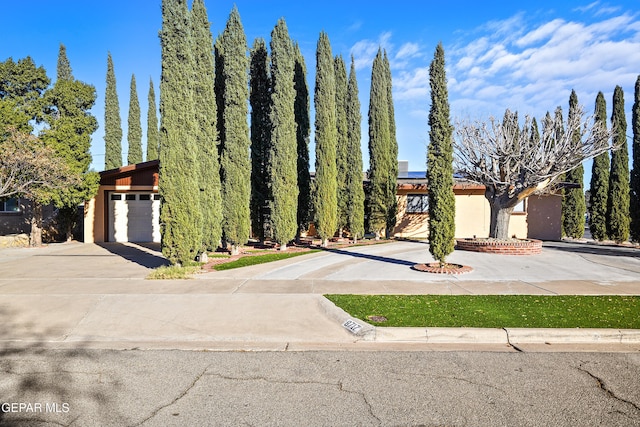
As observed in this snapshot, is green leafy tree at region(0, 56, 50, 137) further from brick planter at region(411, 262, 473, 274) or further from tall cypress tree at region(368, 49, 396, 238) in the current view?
brick planter at region(411, 262, 473, 274)

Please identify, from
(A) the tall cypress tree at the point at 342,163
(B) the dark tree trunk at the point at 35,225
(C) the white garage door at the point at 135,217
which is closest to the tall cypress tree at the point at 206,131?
(A) the tall cypress tree at the point at 342,163

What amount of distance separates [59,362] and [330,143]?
1501 centimetres

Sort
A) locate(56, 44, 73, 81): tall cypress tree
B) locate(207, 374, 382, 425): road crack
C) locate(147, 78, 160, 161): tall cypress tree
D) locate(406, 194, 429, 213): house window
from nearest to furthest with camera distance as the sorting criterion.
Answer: locate(207, 374, 382, 425): road crack < locate(406, 194, 429, 213): house window < locate(56, 44, 73, 81): tall cypress tree < locate(147, 78, 160, 161): tall cypress tree

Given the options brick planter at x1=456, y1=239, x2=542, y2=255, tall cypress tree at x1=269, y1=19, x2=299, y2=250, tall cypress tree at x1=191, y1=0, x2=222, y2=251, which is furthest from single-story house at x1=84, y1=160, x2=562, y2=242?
tall cypress tree at x1=191, y1=0, x2=222, y2=251

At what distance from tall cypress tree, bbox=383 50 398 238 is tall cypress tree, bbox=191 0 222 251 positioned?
10458 mm

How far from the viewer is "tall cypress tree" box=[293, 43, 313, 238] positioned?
63.7 ft

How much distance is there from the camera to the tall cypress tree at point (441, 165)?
11133mm

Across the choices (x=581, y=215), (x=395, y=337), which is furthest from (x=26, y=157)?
(x=581, y=215)

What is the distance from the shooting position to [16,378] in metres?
4.41

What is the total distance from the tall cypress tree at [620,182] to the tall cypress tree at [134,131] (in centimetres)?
3332

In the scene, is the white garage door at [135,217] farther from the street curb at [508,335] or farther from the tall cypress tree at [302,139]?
the street curb at [508,335]

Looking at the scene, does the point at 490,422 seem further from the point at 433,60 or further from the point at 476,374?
the point at 433,60

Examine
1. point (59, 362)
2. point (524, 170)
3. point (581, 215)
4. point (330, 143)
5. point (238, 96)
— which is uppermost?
point (238, 96)

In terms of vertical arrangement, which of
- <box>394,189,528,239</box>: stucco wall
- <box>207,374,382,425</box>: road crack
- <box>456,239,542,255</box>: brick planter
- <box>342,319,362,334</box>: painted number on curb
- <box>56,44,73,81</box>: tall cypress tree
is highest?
<box>56,44,73,81</box>: tall cypress tree
